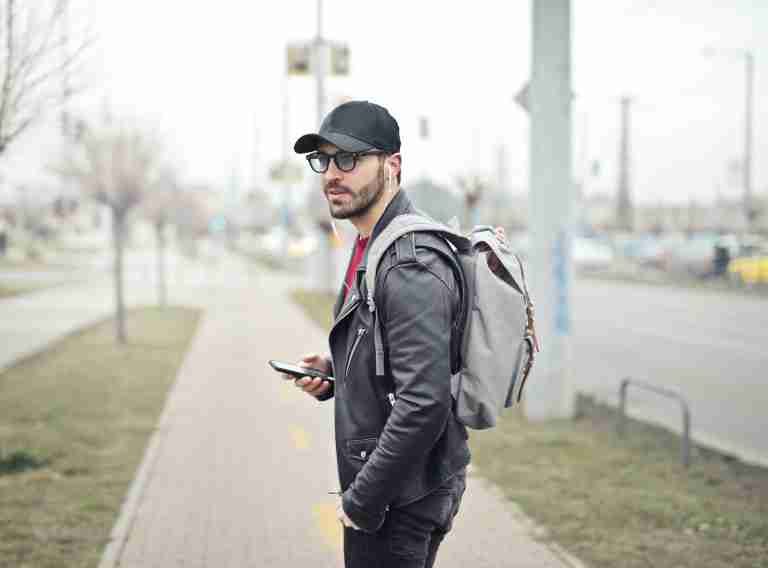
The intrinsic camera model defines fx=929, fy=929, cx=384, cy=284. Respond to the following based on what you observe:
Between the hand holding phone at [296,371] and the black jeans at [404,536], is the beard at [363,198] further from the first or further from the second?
the black jeans at [404,536]

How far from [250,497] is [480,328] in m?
3.99

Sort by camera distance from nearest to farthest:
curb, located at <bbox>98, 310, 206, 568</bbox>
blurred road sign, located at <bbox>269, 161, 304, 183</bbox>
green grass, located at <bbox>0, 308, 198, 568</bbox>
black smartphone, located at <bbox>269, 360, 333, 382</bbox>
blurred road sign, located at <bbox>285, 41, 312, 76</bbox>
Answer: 1. black smartphone, located at <bbox>269, 360, 333, 382</bbox>
2. curb, located at <bbox>98, 310, 206, 568</bbox>
3. green grass, located at <bbox>0, 308, 198, 568</bbox>
4. blurred road sign, located at <bbox>285, 41, 312, 76</bbox>
5. blurred road sign, located at <bbox>269, 161, 304, 183</bbox>

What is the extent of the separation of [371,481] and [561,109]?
653 cm

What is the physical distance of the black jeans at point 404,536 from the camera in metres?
2.60

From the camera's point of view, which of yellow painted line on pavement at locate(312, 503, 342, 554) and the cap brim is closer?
the cap brim

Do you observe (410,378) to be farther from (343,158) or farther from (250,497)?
(250,497)

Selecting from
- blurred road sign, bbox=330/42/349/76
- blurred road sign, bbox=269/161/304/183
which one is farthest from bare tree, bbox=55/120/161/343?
blurred road sign, bbox=269/161/304/183

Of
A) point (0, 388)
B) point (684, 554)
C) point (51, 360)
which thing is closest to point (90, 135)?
point (51, 360)

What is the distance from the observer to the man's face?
8.86 ft

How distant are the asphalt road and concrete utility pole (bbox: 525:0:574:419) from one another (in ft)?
4.17

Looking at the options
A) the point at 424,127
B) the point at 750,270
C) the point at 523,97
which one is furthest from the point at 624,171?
the point at 523,97

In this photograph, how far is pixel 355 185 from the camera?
271 cm

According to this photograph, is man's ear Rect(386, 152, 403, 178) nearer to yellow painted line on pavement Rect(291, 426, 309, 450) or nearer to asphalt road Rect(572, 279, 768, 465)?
yellow painted line on pavement Rect(291, 426, 309, 450)

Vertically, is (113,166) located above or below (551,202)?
above
